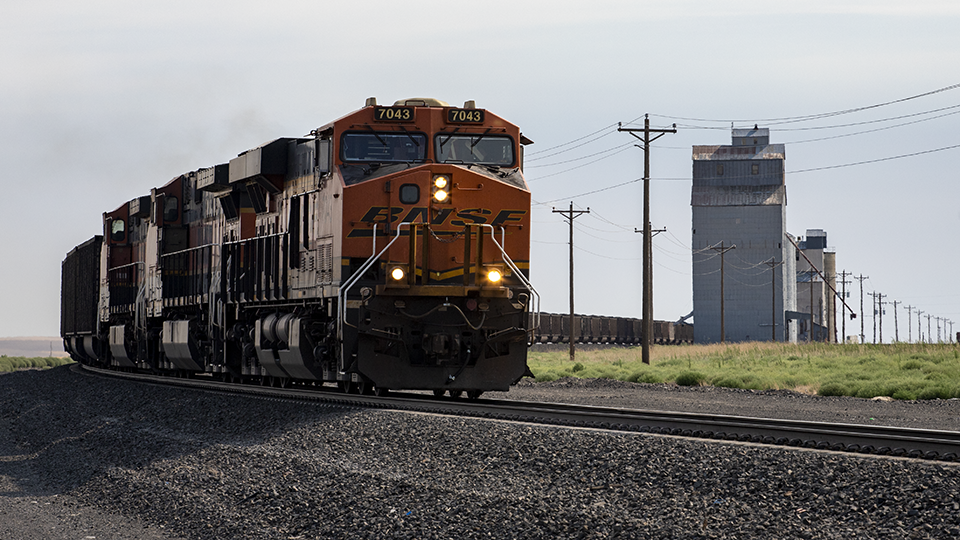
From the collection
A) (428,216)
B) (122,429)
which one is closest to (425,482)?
(428,216)

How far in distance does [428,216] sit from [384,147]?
1177 millimetres

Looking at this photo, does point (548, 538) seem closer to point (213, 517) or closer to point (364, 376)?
point (213, 517)

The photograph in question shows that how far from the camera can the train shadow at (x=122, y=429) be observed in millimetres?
11227

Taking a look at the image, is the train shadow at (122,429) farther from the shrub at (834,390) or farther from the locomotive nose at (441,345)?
the shrub at (834,390)

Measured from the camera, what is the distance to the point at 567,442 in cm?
800

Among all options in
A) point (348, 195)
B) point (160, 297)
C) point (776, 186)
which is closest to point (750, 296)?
point (776, 186)

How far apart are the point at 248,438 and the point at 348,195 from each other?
357 centimetres

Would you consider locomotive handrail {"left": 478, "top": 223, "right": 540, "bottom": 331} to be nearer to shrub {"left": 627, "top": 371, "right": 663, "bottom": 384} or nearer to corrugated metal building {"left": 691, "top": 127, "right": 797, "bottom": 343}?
shrub {"left": 627, "top": 371, "right": 663, "bottom": 384}

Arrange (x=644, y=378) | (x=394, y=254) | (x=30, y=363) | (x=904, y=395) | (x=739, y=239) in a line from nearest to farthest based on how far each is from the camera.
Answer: (x=394, y=254)
(x=904, y=395)
(x=644, y=378)
(x=30, y=363)
(x=739, y=239)

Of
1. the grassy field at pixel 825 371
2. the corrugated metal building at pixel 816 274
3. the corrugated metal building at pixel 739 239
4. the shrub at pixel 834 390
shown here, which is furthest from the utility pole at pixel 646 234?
the corrugated metal building at pixel 816 274

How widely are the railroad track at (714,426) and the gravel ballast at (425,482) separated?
59 cm

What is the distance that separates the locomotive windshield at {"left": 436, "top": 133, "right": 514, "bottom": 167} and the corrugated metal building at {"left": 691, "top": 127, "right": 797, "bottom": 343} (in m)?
76.4

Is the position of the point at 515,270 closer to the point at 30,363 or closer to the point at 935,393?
the point at 935,393

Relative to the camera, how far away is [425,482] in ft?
25.5
